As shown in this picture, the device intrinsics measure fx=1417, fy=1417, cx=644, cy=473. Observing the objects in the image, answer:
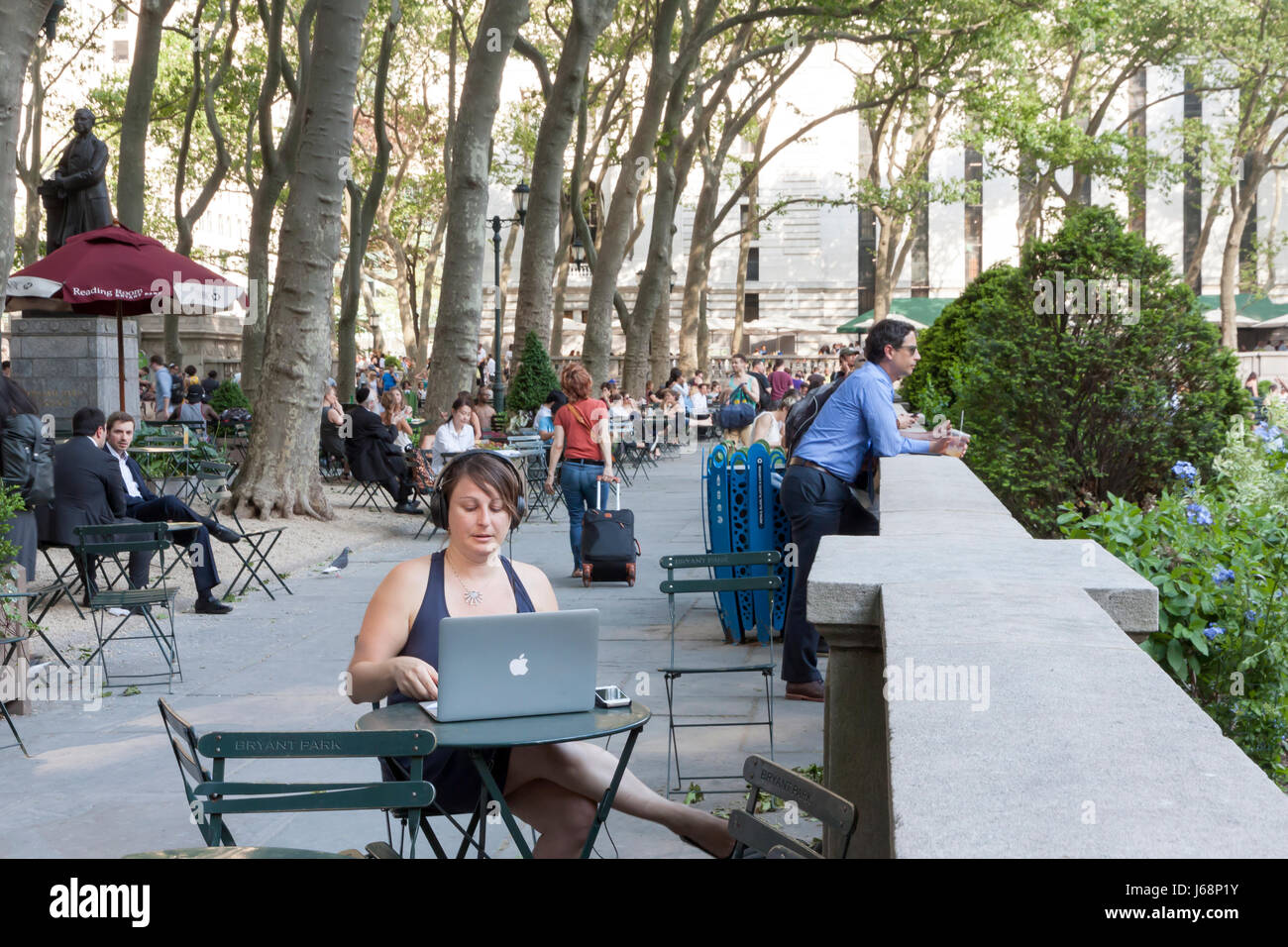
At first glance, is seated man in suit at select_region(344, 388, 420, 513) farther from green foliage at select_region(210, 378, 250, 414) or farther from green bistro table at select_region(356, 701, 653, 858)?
green bistro table at select_region(356, 701, 653, 858)

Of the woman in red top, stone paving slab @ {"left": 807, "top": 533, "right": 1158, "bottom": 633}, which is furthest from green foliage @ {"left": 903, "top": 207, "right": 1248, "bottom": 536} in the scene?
stone paving slab @ {"left": 807, "top": 533, "right": 1158, "bottom": 633}

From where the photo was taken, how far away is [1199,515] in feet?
19.6

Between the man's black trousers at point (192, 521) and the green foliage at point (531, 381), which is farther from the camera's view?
the green foliage at point (531, 381)

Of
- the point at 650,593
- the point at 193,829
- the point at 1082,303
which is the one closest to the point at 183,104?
the point at 650,593

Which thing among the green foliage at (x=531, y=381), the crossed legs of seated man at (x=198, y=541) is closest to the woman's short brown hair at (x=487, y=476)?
the crossed legs of seated man at (x=198, y=541)

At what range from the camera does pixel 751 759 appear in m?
3.37

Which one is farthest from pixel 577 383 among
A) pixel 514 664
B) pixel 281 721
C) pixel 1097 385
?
pixel 514 664

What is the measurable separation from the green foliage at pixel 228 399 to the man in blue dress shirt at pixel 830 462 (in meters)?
17.6

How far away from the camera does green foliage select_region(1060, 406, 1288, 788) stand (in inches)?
201

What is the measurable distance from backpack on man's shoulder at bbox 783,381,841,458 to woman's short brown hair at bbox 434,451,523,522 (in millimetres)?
3426

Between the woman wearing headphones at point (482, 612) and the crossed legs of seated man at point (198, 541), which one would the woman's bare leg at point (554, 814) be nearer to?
the woman wearing headphones at point (482, 612)

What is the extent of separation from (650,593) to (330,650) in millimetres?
3148

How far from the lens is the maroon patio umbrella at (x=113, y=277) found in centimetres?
1612
